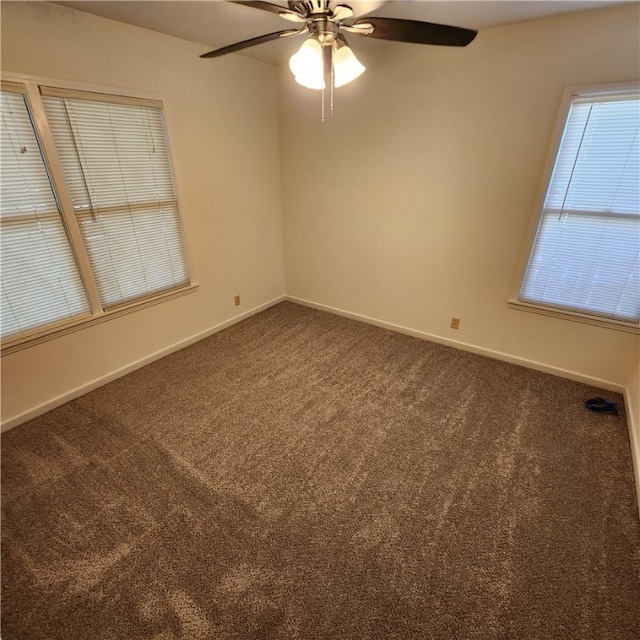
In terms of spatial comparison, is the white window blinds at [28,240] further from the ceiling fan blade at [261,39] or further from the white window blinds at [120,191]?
the ceiling fan blade at [261,39]

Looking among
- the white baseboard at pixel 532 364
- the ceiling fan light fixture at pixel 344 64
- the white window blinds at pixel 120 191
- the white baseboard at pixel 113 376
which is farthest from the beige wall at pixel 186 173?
the ceiling fan light fixture at pixel 344 64

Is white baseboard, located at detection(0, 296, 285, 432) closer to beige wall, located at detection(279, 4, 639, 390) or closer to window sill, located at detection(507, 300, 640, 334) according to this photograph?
beige wall, located at detection(279, 4, 639, 390)

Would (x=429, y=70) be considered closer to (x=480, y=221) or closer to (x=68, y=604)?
(x=480, y=221)

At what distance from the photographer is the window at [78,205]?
196 centimetres

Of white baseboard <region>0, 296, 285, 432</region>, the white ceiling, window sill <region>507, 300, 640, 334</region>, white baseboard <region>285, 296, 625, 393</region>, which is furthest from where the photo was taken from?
white baseboard <region>285, 296, 625, 393</region>

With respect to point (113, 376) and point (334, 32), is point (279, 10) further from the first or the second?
point (113, 376)

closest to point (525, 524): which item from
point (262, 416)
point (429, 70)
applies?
point (262, 416)

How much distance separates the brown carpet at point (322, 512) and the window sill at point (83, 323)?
51cm

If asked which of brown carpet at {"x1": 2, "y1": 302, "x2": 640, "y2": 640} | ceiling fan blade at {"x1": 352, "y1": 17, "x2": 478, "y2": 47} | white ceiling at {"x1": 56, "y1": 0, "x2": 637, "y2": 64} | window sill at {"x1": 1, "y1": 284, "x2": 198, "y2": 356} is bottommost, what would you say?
brown carpet at {"x1": 2, "y1": 302, "x2": 640, "y2": 640}

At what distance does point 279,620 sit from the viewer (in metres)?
1.29

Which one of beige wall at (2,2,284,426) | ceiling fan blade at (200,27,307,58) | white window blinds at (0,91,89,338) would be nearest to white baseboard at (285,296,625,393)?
beige wall at (2,2,284,426)

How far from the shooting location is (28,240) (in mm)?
2053

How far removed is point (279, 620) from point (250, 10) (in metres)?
3.03

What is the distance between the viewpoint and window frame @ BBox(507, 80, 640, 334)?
2.03 metres
